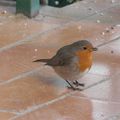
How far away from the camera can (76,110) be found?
17.7 ft

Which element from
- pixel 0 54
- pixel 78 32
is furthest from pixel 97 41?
pixel 0 54

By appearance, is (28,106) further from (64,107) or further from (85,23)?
(85,23)

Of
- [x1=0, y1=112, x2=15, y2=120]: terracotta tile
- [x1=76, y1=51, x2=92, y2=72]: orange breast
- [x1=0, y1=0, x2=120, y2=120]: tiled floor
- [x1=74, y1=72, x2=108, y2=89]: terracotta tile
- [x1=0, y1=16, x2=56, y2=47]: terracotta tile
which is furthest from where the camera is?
[x1=0, y1=16, x2=56, y2=47]: terracotta tile

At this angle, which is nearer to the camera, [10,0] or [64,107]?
[64,107]

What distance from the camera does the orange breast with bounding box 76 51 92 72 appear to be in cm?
562

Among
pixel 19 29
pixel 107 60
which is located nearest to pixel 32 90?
pixel 107 60

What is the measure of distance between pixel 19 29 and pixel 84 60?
6.28 feet

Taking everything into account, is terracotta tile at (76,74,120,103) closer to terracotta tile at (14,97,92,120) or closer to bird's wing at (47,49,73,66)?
terracotta tile at (14,97,92,120)

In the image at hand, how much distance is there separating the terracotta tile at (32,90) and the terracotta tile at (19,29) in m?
0.96

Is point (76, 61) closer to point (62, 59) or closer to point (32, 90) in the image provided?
point (62, 59)

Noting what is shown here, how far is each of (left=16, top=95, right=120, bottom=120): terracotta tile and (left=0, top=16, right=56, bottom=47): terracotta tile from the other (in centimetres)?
158

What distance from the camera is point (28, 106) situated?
5.45m

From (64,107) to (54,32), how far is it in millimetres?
1954

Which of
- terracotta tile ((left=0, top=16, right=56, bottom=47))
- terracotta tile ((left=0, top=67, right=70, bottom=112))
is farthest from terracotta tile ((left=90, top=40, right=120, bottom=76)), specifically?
terracotta tile ((left=0, top=16, right=56, bottom=47))
